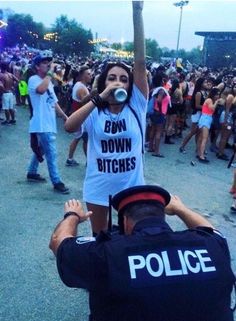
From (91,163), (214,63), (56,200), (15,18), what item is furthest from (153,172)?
(15,18)

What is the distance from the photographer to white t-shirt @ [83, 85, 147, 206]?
2.76m

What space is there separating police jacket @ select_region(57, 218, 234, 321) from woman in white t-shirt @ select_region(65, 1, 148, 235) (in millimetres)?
1296

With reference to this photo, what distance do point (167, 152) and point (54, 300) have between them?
6.05 m

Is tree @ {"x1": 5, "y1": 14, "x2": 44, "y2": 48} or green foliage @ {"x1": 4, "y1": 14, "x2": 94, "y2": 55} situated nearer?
tree @ {"x1": 5, "y1": 14, "x2": 44, "y2": 48}

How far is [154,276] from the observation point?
4.46ft

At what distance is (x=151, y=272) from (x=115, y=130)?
4.96 ft

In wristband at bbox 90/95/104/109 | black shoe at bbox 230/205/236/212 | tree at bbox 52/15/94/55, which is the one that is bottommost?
tree at bbox 52/15/94/55

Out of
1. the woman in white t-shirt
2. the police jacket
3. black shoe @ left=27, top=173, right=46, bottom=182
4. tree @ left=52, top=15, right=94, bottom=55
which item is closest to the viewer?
the police jacket

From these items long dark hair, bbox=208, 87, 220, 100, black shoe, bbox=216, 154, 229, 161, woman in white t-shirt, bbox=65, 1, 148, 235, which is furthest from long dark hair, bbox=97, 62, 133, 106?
black shoe, bbox=216, 154, 229, 161

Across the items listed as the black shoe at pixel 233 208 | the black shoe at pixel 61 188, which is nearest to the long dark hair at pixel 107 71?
the black shoe at pixel 61 188

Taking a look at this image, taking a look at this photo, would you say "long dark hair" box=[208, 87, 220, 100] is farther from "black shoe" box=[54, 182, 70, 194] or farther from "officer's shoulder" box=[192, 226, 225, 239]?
"officer's shoulder" box=[192, 226, 225, 239]

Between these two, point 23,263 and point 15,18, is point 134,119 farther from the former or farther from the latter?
point 15,18

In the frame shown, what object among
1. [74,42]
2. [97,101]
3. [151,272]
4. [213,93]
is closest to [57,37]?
[74,42]

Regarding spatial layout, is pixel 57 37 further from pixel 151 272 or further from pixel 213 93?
pixel 151 272
